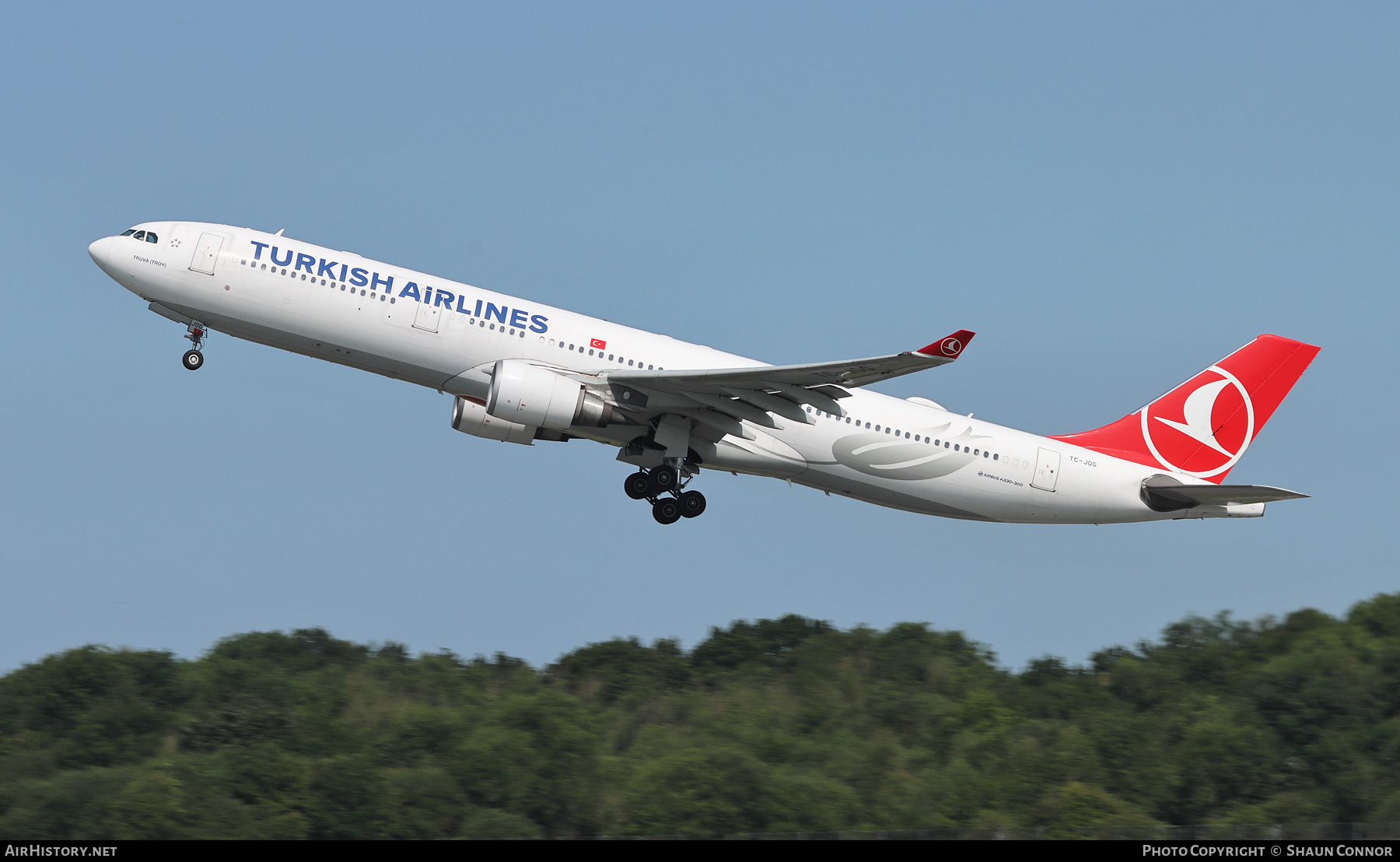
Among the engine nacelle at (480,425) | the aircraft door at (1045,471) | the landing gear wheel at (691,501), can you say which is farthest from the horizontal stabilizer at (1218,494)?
the engine nacelle at (480,425)

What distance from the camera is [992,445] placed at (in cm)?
3484

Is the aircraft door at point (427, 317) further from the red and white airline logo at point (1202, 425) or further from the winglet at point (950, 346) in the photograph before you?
the red and white airline logo at point (1202, 425)

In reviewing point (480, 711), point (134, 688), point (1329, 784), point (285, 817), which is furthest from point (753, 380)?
point (134, 688)

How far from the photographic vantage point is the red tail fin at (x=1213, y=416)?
122 ft

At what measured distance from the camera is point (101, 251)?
32.1m

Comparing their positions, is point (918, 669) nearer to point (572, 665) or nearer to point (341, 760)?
point (572, 665)

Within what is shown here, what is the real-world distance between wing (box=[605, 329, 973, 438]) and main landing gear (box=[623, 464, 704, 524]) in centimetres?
200

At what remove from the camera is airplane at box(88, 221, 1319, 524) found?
31359 millimetres

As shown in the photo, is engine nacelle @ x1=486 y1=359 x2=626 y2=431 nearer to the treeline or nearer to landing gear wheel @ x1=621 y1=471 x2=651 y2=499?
landing gear wheel @ x1=621 y1=471 x2=651 y2=499

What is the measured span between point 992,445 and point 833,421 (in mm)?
4492

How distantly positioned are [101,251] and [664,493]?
1468 centimetres

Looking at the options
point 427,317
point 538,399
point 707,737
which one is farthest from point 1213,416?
point 707,737

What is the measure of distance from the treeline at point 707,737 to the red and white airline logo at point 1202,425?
A: 13.6 meters

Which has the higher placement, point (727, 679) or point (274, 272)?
point (274, 272)
